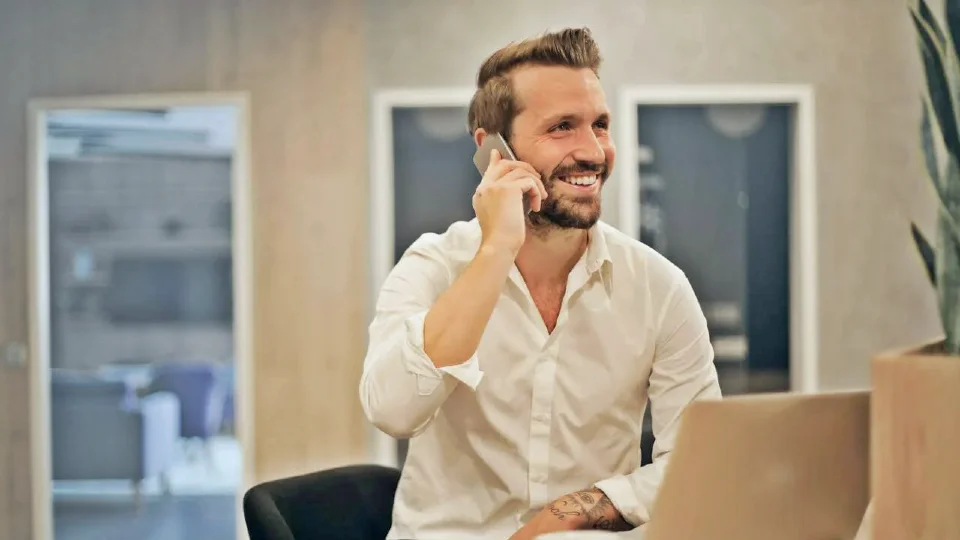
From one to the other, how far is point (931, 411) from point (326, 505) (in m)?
1.19

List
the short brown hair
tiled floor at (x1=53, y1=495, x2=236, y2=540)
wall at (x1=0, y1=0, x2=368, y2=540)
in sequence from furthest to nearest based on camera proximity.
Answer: tiled floor at (x1=53, y1=495, x2=236, y2=540) < wall at (x1=0, y1=0, x2=368, y2=540) < the short brown hair

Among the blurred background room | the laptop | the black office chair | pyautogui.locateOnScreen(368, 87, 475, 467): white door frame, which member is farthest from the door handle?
the laptop

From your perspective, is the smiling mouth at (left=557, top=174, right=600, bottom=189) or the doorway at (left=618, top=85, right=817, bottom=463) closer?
the smiling mouth at (left=557, top=174, right=600, bottom=189)

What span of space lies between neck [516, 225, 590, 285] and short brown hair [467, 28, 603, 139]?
7.2 inches

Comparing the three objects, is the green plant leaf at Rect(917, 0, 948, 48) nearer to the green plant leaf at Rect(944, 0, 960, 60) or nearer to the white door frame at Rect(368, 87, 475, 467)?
the green plant leaf at Rect(944, 0, 960, 60)

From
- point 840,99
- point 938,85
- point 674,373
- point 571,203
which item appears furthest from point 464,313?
point 840,99

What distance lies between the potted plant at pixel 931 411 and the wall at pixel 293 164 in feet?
12.2

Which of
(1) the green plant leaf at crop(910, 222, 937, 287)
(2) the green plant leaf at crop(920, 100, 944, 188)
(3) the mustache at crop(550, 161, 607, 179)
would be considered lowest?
(1) the green plant leaf at crop(910, 222, 937, 287)

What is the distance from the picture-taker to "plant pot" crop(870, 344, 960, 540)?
588 mm

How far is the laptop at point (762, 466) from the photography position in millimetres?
686

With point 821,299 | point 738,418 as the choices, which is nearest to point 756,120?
point 821,299

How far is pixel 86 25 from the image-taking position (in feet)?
14.4

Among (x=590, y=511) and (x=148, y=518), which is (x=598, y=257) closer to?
(x=590, y=511)

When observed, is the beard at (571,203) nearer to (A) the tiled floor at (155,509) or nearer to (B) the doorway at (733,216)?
(B) the doorway at (733,216)
